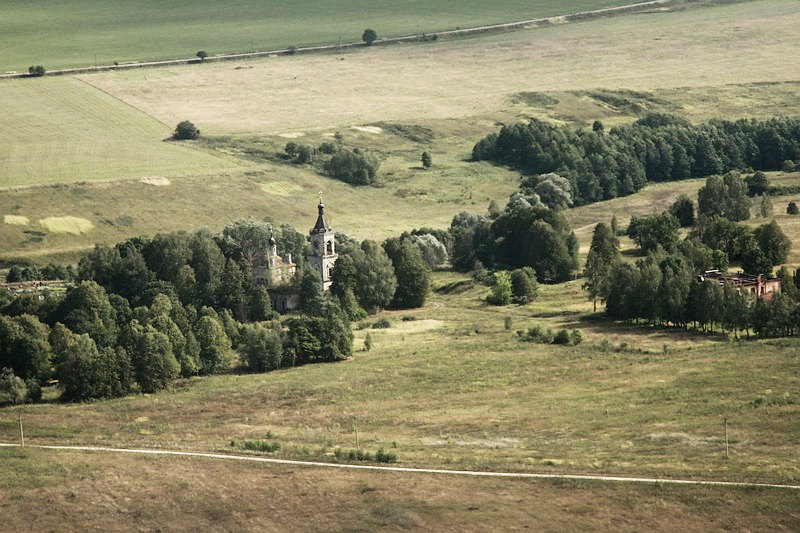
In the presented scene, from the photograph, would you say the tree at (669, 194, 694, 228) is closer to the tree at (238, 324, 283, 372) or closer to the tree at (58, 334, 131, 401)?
the tree at (238, 324, 283, 372)

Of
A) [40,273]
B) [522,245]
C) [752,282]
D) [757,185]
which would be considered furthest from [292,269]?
[757,185]

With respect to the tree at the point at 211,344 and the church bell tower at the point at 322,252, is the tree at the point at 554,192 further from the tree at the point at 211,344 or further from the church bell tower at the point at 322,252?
the tree at the point at 211,344

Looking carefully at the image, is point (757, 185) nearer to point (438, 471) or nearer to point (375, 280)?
point (375, 280)

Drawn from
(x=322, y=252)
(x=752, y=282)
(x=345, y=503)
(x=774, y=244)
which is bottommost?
(x=345, y=503)

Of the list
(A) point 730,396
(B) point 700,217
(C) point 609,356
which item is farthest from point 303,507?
(B) point 700,217

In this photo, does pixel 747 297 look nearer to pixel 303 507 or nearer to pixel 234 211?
pixel 303 507

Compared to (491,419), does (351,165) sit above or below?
above
